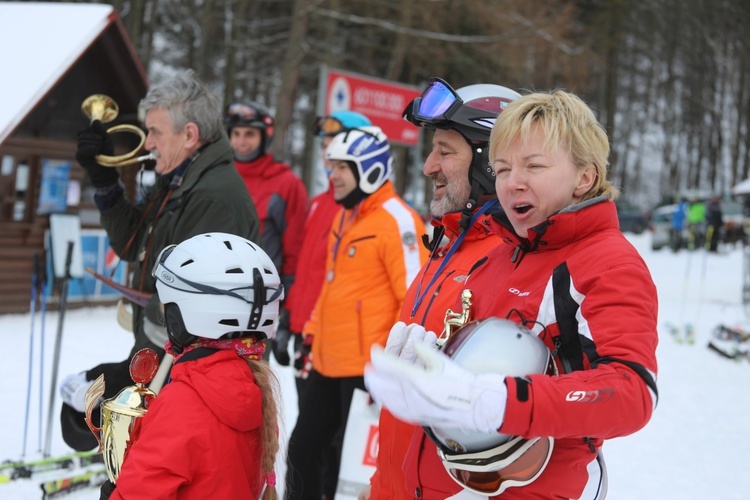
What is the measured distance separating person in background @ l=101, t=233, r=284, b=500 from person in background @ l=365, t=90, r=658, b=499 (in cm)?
61

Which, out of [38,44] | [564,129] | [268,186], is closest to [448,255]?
[564,129]

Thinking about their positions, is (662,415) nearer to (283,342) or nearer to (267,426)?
(283,342)

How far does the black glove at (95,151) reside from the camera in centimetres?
367

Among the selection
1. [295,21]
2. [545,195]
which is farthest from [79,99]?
[545,195]

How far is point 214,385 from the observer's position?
7.88 feet

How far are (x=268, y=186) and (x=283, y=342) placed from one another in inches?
48.9

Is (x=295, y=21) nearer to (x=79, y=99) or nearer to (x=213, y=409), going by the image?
(x=79, y=99)

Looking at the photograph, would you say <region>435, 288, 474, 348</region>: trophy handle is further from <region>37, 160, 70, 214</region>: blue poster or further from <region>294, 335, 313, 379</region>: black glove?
<region>37, 160, 70, 214</region>: blue poster

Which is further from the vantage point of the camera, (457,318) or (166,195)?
(166,195)

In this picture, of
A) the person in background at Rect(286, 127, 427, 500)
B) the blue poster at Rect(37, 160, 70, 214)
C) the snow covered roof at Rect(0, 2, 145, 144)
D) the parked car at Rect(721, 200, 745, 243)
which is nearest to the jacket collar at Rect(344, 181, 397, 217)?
the person in background at Rect(286, 127, 427, 500)

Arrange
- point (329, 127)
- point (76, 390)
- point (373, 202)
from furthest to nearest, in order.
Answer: point (329, 127), point (373, 202), point (76, 390)

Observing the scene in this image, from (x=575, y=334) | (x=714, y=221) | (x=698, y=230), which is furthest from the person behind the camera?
(x=698, y=230)

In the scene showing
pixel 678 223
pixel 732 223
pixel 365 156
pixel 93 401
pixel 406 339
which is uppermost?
pixel 732 223

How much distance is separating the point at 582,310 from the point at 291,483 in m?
3.03
